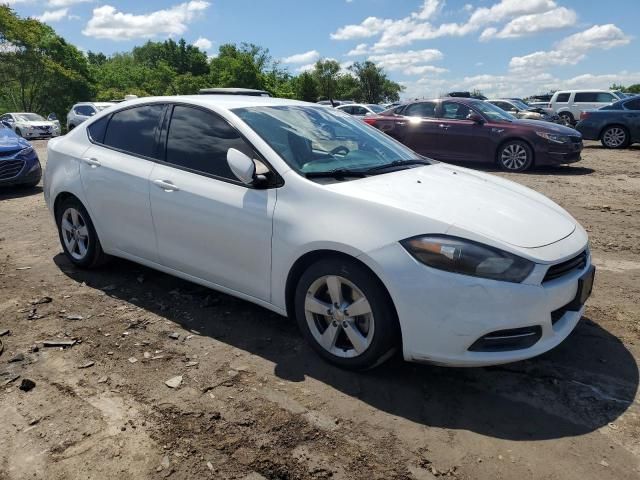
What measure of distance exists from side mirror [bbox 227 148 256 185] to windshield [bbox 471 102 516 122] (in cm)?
939

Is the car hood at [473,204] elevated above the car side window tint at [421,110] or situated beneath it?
situated beneath

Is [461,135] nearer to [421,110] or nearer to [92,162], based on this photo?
[421,110]

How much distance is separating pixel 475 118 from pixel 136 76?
68308 mm

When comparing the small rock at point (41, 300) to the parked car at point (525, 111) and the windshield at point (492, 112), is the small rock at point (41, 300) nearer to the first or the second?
the windshield at point (492, 112)

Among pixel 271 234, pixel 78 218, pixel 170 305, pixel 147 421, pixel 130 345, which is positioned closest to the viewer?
pixel 147 421

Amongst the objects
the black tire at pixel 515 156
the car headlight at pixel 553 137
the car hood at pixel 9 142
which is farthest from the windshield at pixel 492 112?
the car hood at pixel 9 142

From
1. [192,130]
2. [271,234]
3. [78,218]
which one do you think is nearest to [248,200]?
[271,234]

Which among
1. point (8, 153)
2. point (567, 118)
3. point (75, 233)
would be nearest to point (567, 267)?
point (75, 233)

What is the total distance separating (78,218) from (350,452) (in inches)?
137

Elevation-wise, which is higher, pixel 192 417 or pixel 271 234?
pixel 271 234

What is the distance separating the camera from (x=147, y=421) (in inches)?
109

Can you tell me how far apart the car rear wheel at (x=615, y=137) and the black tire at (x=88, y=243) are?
1532 centimetres

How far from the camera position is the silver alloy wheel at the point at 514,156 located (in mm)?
11188

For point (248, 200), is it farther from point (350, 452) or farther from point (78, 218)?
point (78, 218)
